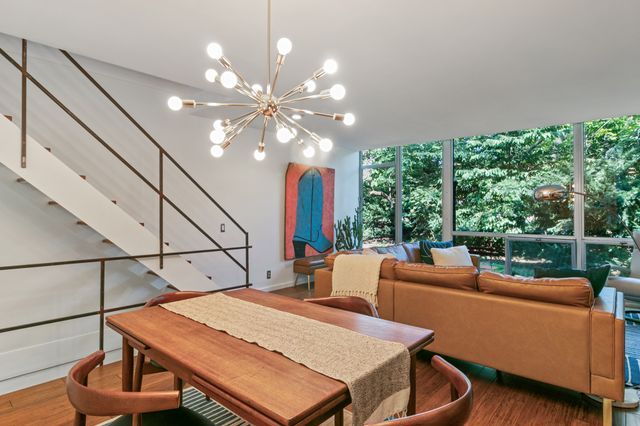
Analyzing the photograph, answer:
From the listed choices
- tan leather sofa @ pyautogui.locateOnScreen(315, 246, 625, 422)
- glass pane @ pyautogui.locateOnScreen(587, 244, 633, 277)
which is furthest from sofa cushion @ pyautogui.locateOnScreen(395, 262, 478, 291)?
glass pane @ pyautogui.locateOnScreen(587, 244, 633, 277)

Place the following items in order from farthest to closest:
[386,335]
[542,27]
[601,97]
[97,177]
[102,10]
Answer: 1. [601,97]
2. [97,177]
3. [542,27]
4. [102,10]
5. [386,335]

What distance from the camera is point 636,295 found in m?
3.89

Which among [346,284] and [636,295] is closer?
[346,284]

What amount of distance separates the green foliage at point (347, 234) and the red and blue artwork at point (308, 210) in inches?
6.0

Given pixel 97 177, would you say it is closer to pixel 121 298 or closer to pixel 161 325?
pixel 121 298

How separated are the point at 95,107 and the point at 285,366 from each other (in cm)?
366

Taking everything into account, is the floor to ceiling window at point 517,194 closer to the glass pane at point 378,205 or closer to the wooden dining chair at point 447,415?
the glass pane at point 378,205

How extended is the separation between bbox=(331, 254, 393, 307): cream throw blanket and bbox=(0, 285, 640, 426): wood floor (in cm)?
74

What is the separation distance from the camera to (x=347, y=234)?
6465mm

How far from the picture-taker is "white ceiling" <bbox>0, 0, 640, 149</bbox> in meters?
2.23

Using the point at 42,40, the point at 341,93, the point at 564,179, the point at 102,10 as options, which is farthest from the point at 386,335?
the point at 564,179

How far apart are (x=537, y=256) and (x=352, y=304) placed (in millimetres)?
4886

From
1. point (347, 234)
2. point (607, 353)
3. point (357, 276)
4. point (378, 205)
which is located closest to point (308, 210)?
point (347, 234)

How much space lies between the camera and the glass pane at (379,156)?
23.0 ft
